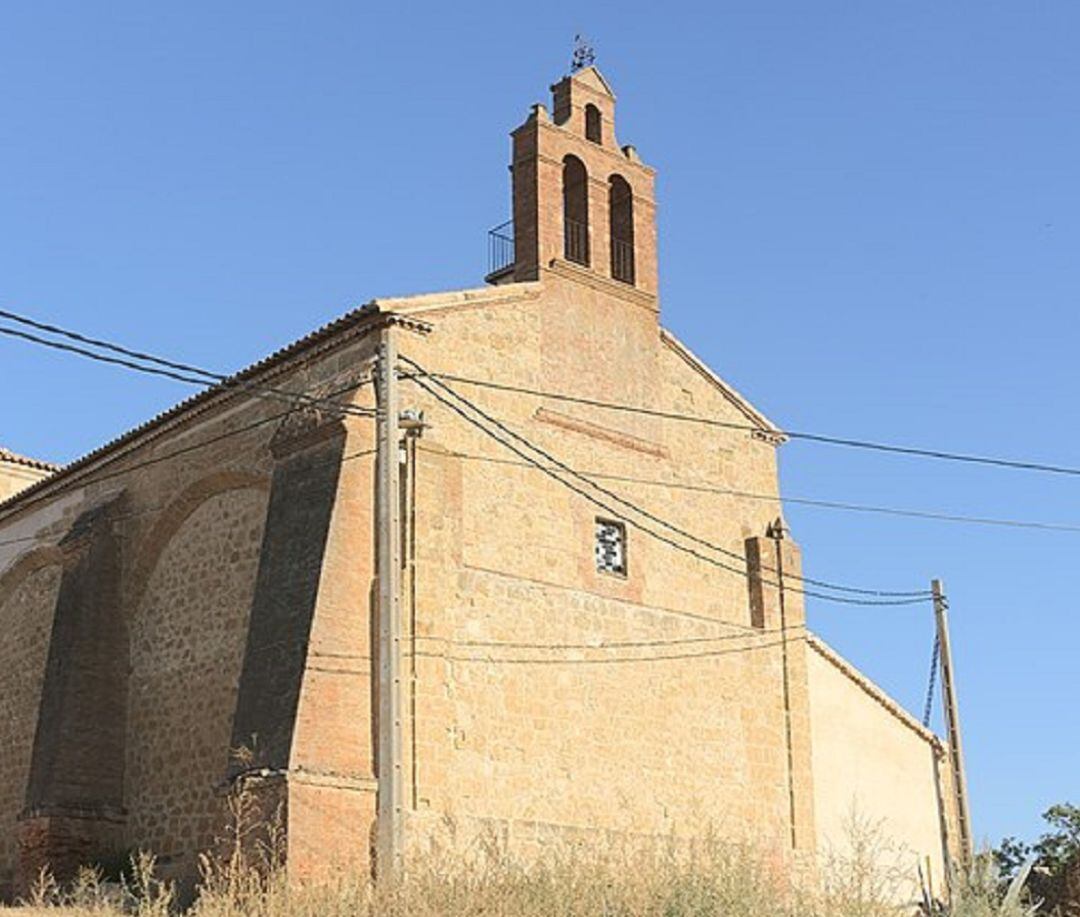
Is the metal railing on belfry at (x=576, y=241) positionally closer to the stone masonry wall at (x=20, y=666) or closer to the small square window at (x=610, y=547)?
the small square window at (x=610, y=547)

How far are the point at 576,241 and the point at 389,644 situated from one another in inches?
335

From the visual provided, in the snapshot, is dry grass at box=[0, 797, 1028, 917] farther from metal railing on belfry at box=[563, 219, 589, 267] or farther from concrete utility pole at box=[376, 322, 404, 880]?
metal railing on belfry at box=[563, 219, 589, 267]

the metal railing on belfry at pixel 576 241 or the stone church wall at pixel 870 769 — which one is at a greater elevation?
the metal railing on belfry at pixel 576 241

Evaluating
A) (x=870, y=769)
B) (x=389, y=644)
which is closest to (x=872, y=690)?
(x=870, y=769)

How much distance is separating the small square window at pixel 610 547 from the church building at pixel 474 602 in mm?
42

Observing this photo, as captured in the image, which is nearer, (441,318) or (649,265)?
(441,318)

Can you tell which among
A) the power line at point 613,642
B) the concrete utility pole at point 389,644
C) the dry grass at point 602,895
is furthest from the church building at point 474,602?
the dry grass at point 602,895

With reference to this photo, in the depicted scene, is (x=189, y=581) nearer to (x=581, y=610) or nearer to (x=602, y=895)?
(x=581, y=610)

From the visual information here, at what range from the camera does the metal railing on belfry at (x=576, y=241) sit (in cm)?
2014

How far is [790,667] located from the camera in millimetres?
20953

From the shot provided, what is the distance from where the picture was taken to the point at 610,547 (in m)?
19.2

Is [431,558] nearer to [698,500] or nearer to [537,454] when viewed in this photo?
[537,454]

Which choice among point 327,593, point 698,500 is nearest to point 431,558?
point 327,593

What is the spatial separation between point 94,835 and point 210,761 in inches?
83.9
